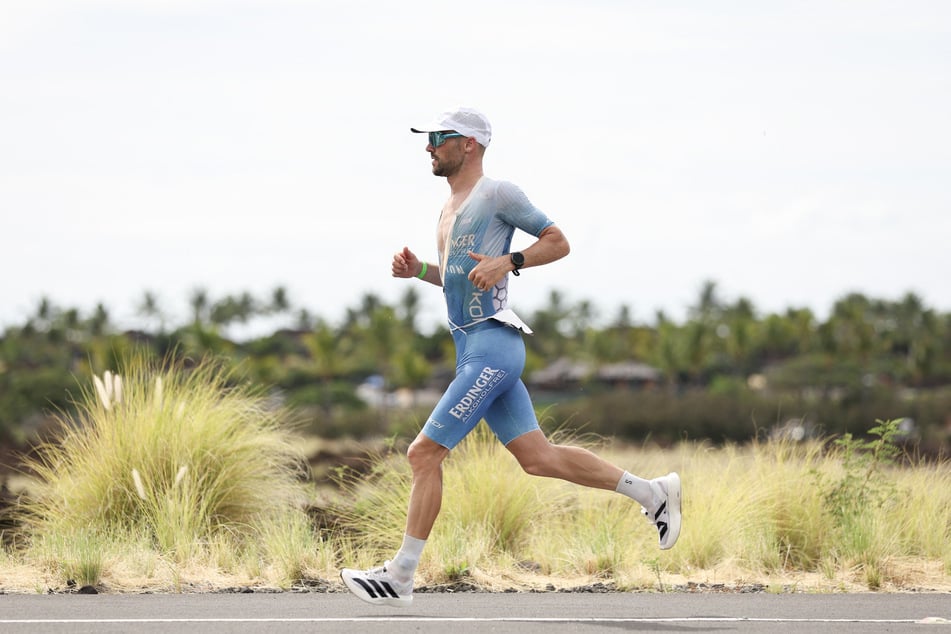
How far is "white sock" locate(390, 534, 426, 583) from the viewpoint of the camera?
6.96 m

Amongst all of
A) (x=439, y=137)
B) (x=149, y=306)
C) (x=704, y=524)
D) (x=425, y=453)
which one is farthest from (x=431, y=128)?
(x=149, y=306)

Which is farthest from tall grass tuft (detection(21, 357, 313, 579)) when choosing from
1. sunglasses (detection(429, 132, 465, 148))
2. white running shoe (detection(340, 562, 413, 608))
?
sunglasses (detection(429, 132, 465, 148))

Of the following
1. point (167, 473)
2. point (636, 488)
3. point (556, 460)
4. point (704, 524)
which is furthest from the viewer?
point (167, 473)

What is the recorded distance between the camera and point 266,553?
946 centimetres

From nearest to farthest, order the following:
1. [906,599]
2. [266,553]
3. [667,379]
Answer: [906,599] < [266,553] < [667,379]

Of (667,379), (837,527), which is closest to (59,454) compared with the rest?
(837,527)

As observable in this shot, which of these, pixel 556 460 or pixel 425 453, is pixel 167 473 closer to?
pixel 425 453

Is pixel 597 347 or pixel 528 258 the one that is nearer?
pixel 528 258

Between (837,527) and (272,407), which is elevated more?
(272,407)

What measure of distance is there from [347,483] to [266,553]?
259cm

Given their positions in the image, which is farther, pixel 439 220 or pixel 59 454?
pixel 59 454

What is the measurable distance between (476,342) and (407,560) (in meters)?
1.16

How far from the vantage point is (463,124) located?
7.21 metres

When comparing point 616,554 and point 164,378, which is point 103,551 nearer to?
point 164,378
